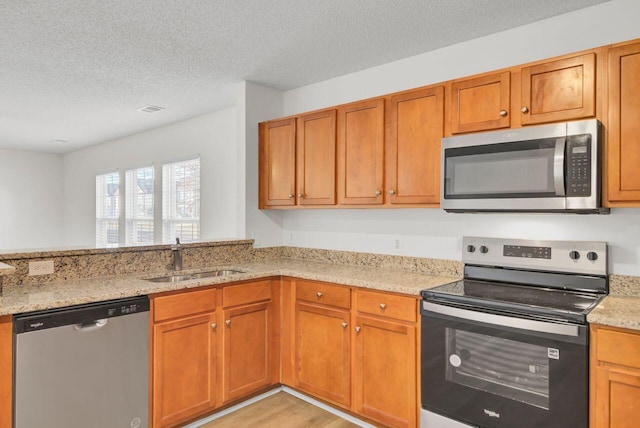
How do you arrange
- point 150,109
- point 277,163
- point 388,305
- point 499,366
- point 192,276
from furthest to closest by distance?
point 150,109, point 277,163, point 192,276, point 388,305, point 499,366

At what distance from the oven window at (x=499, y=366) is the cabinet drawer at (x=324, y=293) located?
732 millimetres

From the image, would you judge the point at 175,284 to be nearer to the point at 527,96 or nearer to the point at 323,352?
the point at 323,352

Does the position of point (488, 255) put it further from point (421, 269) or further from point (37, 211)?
point (37, 211)

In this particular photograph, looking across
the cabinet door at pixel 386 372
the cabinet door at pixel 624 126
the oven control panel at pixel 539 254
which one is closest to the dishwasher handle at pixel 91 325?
the cabinet door at pixel 386 372

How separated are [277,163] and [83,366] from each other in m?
2.09

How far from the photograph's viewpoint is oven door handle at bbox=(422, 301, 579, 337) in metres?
1.84

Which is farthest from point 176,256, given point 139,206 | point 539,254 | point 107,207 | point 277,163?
point 107,207

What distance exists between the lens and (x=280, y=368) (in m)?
3.14

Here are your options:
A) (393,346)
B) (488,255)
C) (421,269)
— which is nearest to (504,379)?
(393,346)

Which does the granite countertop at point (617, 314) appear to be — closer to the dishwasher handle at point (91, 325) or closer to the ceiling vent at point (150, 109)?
the dishwasher handle at point (91, 325)

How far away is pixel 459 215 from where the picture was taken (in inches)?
111

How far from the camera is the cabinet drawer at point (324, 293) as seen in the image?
8.96ft

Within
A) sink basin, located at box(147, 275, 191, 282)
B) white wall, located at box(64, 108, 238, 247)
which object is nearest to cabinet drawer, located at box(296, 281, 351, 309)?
sink basin, located at box(147, 275, 191, 282)

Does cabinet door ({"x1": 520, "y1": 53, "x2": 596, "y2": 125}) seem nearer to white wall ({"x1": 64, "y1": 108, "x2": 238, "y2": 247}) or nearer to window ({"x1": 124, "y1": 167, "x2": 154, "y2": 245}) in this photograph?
white wall ({"x1": 64, "y1": 108, "x2": 238, "y2": 247})
